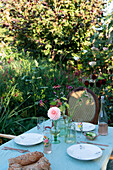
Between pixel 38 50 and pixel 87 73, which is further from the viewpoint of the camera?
pixel 38 50

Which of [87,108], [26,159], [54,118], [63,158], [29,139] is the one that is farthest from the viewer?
[87,108]

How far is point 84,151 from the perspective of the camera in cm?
124

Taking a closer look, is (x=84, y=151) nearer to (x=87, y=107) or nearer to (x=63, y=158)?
(x=63, y=158)

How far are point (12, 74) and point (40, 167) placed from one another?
2.87 metres

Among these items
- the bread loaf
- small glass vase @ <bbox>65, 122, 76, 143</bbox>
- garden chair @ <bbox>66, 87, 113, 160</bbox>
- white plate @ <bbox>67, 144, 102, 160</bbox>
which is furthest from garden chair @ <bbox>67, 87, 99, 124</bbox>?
the bread loaf

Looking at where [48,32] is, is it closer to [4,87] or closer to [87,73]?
[87,73]

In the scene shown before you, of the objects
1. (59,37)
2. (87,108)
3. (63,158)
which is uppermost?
(59,37)

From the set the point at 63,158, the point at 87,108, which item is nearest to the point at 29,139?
the point at 63,158

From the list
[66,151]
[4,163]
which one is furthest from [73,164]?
[4,163]

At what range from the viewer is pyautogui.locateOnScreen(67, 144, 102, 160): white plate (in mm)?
1162

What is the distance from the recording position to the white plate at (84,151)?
116cm

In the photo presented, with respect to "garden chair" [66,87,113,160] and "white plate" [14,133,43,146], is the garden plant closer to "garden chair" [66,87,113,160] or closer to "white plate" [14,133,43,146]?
"garden chair" [66,87,113,160]

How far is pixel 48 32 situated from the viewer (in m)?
5.20

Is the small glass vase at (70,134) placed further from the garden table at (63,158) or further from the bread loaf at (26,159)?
the bread loaf at (26,159)
